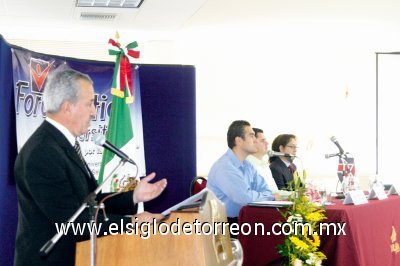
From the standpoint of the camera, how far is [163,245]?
2.09 meters

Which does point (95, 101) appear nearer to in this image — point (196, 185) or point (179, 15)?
point (196, 185)

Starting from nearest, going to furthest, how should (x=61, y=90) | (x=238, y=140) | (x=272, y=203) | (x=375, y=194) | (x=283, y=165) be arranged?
(x=61, y=90) < (x=272, y=203) < (x=238, y=140) < (x=375, y=194) < (x=283, y=165)

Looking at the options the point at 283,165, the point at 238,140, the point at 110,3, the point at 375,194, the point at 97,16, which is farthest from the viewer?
the point at 97,16

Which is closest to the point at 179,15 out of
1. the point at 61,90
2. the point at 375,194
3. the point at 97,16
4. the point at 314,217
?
the point at 97,16

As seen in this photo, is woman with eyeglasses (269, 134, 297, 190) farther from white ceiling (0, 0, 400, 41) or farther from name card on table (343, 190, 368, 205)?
white ceiling (0, 0, 400, 41)

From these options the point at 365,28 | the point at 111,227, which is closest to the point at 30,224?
the point at 111,227

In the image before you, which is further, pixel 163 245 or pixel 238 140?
pixel 238 140

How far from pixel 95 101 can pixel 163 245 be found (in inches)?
84.7

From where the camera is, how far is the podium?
205 centimetres

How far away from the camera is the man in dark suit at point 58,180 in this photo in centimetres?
214

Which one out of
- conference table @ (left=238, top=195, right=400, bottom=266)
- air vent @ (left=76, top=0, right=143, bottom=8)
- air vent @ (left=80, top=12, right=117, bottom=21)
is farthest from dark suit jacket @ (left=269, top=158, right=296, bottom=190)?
air vent @ (left=80, top=12, right=117, bottom=21)

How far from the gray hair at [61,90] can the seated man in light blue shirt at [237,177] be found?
6.41 feet

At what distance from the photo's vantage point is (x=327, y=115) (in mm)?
9500

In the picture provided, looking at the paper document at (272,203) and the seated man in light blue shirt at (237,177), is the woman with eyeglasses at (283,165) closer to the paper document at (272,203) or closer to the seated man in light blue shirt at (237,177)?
the seated man in light blue shirt at (237,177)
